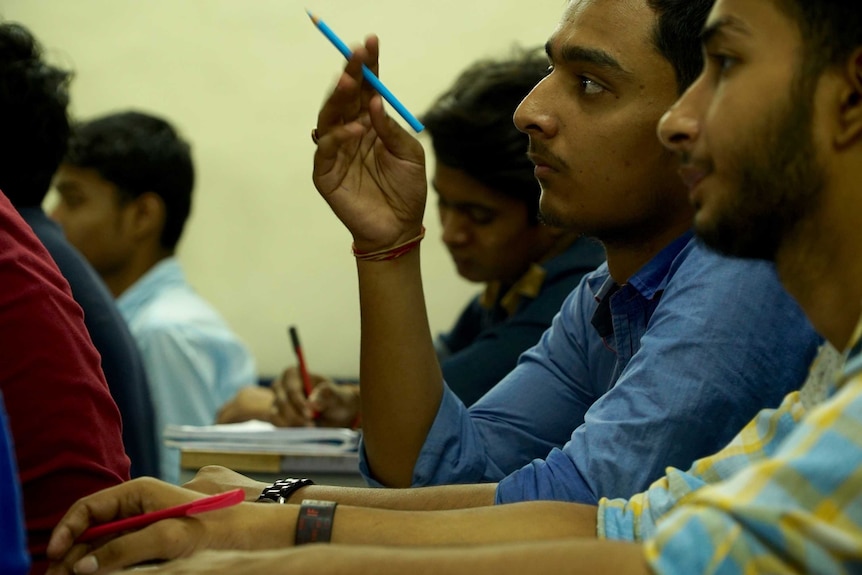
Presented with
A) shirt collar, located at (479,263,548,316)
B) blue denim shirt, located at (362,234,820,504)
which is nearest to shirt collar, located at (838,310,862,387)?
blue denim shirt, located at (362,234,820,504)

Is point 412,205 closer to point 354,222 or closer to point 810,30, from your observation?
point 354,222

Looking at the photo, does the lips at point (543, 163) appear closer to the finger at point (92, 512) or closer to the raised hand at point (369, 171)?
the raised hand at point (369, 171)

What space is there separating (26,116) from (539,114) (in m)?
1.00

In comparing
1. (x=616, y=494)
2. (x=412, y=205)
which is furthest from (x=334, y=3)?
(x=616, y=494)

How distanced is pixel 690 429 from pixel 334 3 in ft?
8.68

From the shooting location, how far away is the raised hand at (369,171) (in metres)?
1.48

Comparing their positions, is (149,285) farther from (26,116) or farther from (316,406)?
(26,116)

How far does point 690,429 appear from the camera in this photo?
1202mm

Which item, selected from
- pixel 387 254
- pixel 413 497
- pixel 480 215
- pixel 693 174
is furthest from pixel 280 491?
pixel 480 215

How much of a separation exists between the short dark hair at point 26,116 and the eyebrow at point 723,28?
1.36 meters

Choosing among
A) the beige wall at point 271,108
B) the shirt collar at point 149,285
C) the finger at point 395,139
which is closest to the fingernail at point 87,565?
the finger at point 395,139

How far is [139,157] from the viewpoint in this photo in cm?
337

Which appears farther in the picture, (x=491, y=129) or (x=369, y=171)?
(x=491, y=129)

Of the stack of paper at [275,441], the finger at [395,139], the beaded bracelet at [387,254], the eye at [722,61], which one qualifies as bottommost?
the stack of paper at [275,441]
